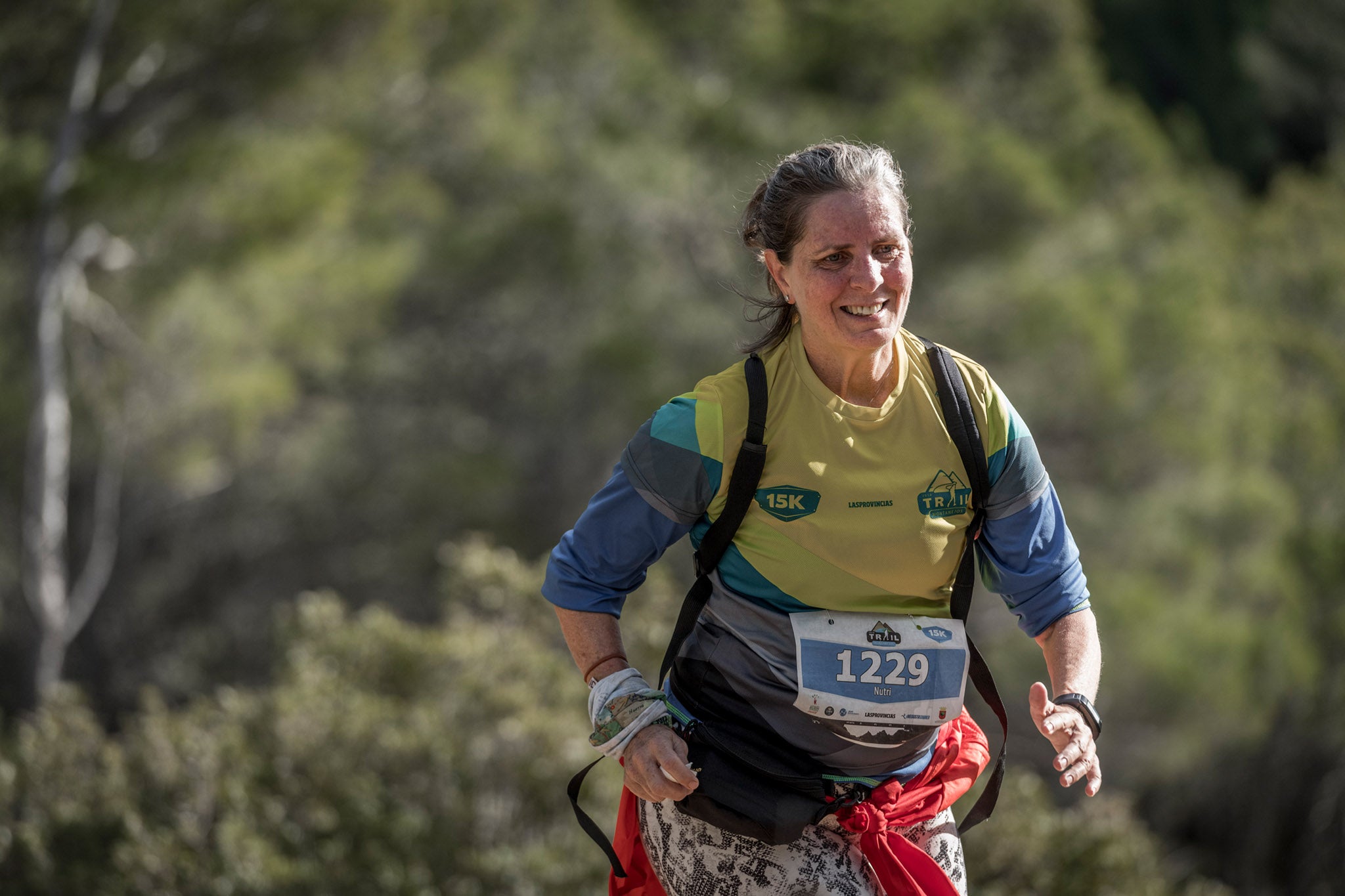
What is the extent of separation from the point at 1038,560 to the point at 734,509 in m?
0.43

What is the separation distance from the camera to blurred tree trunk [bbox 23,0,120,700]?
9180 mm

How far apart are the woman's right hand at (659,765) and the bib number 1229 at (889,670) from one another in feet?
0.75

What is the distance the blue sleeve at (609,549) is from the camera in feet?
5.46

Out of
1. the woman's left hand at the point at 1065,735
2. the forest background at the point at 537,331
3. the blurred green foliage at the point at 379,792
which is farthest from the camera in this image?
the forest background at the point at 537,331

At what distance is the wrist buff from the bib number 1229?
243mm

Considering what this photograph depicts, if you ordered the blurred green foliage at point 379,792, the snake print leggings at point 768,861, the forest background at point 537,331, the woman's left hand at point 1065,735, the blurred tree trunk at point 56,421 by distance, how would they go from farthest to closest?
the forest background at point 537,331 < the blurred tree trunk at point 56,421 < the blurred green foliage at point 379,792 < the snake print leggings at point 768,861 < the woman's left hand at point 1065,735

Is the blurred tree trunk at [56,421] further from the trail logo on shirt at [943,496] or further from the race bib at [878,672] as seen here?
the trail logo on shirt at [943,496]

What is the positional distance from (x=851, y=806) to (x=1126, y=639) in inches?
325

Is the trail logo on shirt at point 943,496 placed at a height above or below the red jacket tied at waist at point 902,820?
above

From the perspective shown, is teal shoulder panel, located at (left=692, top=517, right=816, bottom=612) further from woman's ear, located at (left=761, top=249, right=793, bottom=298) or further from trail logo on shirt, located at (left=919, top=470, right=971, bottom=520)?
woman's ear, located at (left=761, top=249, right=793, bottom=298)

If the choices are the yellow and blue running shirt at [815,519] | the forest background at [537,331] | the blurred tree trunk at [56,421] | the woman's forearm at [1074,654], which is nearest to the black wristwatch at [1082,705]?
the woman's forearm at [1074,654]

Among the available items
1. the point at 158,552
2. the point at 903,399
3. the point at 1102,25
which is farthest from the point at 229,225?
the point at 1102,25

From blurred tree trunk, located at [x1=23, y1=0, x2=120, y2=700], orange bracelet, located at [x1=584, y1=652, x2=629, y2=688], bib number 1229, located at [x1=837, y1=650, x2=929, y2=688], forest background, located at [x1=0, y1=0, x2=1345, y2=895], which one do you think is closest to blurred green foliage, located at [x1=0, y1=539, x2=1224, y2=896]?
forest background, located at [x1=0, y1=0, x2=1345, y2=895]

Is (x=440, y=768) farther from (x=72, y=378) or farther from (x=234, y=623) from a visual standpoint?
(x=234, y=623)
